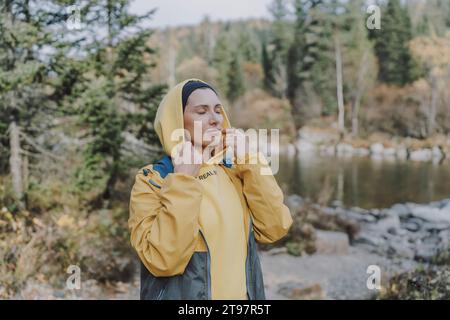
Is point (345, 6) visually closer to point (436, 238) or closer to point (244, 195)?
point (436, 238)

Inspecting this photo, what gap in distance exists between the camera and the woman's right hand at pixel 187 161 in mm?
1534

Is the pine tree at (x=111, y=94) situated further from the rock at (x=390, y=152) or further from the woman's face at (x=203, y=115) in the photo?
the rock at (x=390, y=152)

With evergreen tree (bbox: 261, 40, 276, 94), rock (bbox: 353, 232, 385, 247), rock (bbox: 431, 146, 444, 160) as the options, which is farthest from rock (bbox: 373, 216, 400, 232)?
evergreen tree (bbox: 261, 40, 276, 94)

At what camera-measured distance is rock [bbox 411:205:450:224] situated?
1044cm

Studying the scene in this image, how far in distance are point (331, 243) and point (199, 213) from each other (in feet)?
23.4

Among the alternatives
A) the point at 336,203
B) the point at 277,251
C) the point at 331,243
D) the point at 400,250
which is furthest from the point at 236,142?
the point at 336,203

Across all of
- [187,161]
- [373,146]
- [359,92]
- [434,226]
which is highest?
[359,92]

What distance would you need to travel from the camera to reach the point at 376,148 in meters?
20.6

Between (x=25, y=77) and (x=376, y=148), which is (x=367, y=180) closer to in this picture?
(x=376, y=148)

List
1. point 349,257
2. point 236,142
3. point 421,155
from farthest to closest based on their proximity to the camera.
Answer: point 421,155 → point 349,257 → point 236,142

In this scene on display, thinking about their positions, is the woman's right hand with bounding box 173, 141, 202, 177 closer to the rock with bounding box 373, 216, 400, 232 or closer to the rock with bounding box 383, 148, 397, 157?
the rock with bounding box 373, 216, 400, 232

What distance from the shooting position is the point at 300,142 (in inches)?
872

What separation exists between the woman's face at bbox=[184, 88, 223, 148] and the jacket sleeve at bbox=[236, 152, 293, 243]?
0.55 feet

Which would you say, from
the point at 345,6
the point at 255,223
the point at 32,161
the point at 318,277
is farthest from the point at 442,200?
the point at 345,6
